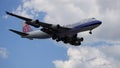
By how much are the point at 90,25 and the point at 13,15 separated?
20467mm

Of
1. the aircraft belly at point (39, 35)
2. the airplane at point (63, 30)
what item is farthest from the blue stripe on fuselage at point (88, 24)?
the aircraft belly at point (39, 35)

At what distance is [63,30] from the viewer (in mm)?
84062

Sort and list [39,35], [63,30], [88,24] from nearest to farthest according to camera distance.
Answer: [88,24], [63,30], [39,35]

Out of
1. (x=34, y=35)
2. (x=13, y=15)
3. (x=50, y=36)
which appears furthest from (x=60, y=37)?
(x=13, y=15)

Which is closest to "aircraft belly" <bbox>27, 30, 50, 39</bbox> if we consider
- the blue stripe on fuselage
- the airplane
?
the airplane

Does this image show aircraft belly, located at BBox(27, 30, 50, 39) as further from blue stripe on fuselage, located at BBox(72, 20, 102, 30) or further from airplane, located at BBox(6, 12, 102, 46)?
blue stripe on fuselage, located at BBox(72, 20, 102, 30)

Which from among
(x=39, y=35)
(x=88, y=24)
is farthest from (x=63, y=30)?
(x=39, y=35)

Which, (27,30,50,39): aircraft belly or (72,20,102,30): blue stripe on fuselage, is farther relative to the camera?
(27,30,50,39): aircraft belly

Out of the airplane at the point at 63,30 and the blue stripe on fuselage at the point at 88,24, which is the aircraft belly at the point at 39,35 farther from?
the blue stripe on fuselage at the point at 88,24

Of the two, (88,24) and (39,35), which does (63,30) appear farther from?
(39,35)

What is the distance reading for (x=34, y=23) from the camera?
82125mm

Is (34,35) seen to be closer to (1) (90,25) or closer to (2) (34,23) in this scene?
(2) (34,23)

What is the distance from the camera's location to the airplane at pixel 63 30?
269ft

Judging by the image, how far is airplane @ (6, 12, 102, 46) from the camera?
82.0 m
